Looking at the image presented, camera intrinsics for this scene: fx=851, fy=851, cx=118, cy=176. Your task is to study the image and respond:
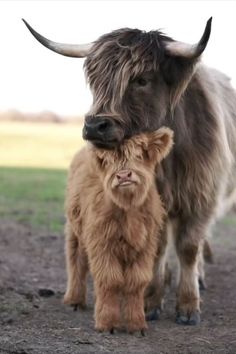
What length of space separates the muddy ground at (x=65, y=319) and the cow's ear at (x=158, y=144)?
1.26 metres

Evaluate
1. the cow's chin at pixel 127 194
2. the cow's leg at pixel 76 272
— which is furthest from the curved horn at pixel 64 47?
the cow's chin at pixel 127 194

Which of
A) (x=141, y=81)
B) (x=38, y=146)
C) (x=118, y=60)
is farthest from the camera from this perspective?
(x=38, y=146)

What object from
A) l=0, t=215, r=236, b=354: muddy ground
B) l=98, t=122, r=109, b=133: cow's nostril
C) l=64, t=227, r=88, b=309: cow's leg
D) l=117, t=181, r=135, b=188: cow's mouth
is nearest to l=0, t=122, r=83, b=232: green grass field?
l=0, t=215, r=236, b=354: muddy ground

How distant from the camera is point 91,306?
719 cm

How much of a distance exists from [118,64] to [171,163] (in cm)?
100

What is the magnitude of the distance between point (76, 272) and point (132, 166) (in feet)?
5.20

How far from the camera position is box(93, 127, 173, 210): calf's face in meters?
5.68

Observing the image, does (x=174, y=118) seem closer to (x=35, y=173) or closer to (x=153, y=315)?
(x=153, y=315)

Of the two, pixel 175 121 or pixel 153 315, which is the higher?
pixel 175 121

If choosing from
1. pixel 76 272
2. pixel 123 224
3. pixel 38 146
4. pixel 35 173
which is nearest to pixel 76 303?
pixel 76 272

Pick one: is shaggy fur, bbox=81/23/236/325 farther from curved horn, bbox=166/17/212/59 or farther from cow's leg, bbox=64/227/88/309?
cow's leg, bbox=64/227/88/309

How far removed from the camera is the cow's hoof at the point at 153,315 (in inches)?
275

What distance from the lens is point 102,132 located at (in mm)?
5910

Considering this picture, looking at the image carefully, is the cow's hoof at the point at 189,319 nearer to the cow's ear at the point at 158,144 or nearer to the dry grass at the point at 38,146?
the cow's ear at the point at 158,144
